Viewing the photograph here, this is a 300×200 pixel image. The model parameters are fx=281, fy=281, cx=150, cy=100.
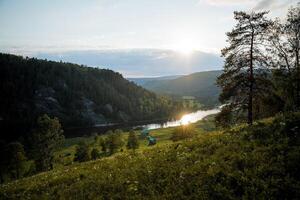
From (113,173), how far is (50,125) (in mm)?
68488

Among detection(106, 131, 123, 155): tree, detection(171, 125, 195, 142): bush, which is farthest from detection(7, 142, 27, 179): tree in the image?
detection(171, 125, 195, 142): bush

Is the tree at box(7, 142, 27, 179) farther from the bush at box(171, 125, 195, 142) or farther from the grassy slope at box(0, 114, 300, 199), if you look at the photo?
the grassy slope at box(0, 114, 300, 199)

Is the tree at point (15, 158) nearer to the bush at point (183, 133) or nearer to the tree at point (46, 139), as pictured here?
the tree at point (46, 139)

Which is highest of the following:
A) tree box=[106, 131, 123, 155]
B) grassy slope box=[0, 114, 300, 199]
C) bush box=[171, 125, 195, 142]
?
grassy slope box=[0, 114, 300, 199]

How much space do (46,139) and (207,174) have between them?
76520 millimetres

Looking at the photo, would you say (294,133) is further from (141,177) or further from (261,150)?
(141,177)

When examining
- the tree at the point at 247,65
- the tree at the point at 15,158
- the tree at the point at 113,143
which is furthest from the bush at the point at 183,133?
the tree at the point at 247,65

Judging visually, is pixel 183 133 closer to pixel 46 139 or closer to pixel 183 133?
pixel 183 133

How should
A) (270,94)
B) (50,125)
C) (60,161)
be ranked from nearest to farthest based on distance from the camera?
(270,94), (50,125), (60,161)

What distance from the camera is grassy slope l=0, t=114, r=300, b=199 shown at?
1127 centimetres

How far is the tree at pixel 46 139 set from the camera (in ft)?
263

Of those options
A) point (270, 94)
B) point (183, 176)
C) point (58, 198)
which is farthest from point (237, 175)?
point (270, 94)

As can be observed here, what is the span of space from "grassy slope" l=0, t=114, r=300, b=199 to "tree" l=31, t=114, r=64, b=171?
6412 cm

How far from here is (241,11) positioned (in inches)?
1107
